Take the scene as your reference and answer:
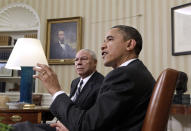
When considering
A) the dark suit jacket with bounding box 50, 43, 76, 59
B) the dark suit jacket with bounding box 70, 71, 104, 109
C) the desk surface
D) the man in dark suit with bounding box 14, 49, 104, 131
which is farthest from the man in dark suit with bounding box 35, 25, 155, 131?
the dark suit jacket with bounding box 50, 43, 76, 59

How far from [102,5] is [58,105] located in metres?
3.22

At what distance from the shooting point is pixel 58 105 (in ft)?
4.30

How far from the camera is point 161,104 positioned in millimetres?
1113

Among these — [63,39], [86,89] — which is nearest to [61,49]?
[63,39]

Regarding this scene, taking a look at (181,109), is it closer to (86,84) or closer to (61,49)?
(86,84)

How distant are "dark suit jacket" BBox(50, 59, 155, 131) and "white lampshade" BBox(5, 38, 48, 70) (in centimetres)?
167

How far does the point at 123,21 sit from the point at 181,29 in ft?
3.11

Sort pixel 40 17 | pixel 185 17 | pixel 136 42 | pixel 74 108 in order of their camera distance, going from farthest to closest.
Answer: pixel 40 17 → pixel 185 17 → pixel 136 42 → pixel 74 108

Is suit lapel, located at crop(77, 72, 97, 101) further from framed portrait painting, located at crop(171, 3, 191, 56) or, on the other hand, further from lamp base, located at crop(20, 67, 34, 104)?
framed portrait painting, located at crop(171, 3, 191, 56)

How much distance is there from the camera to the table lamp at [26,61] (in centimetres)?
284

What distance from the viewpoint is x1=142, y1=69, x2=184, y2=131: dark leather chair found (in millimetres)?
1104

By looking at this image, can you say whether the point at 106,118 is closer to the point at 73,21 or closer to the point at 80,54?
the point at 80,54

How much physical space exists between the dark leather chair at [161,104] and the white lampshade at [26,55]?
6.57 ft

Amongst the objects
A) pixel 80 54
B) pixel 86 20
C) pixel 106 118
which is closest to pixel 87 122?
pixel 106 118
